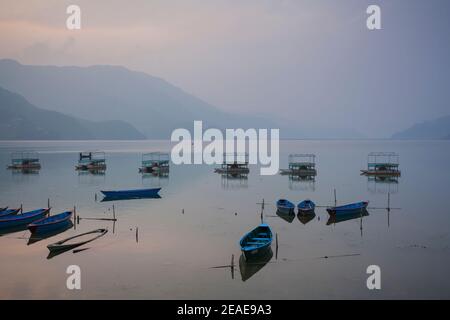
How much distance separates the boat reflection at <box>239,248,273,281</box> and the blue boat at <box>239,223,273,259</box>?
15.0 inches

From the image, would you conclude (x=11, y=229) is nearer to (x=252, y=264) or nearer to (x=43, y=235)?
(x=43, y=235)

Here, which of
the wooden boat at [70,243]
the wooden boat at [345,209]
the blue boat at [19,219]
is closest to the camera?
the wooden boat at [70,243]

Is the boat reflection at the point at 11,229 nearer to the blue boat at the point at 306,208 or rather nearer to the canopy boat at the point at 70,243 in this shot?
the canopy boat at the point at 70,243

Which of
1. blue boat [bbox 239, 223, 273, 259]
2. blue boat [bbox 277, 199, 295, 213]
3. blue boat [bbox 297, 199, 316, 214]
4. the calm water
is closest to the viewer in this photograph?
the calm water

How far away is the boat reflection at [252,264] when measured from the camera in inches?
1203

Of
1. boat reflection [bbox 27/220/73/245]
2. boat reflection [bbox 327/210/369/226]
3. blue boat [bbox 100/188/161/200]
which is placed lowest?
boat reflection [bbox 27/220/73/245]

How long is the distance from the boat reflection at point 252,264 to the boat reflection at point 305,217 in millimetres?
15333

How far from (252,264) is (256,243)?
2.96 metres

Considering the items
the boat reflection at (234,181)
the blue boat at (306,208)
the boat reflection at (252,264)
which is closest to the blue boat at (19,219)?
the boat reflection at (252,264)

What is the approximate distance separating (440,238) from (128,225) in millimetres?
33978

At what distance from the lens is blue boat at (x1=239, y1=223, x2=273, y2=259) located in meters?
32.5

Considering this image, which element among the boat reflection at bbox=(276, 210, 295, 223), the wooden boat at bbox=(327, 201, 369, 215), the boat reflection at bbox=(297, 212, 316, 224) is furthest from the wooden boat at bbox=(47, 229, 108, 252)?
the wooden boat at bbox=(327, 201, 369, 215)

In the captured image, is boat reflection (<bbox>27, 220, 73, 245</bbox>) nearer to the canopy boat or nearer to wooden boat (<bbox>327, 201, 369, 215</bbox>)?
the canopy boat

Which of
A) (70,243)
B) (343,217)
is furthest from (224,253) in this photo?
(343,217)
